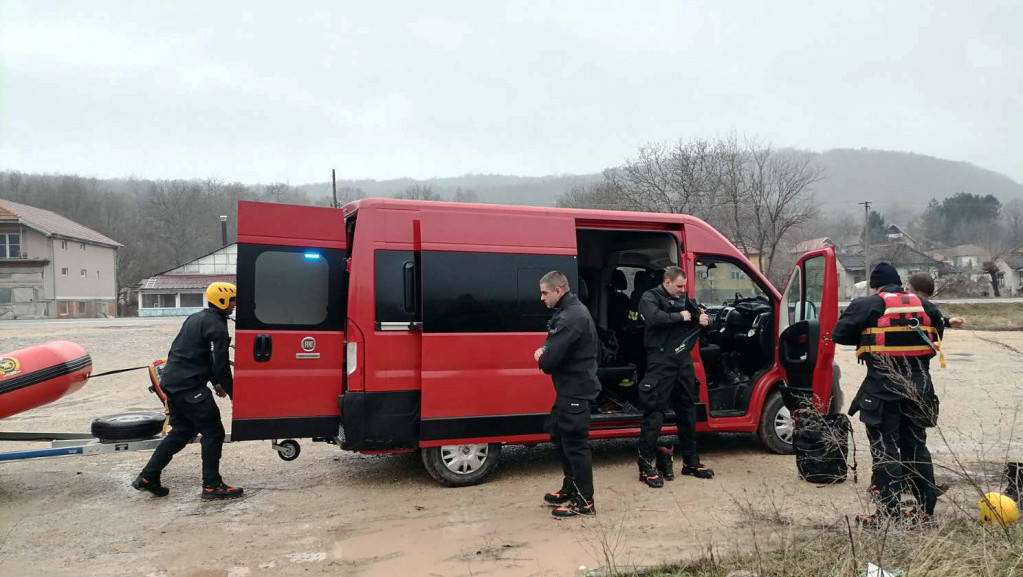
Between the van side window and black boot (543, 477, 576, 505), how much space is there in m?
1.33

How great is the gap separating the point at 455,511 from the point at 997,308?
110 ft

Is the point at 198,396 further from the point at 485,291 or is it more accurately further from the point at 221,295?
the point at 485,291

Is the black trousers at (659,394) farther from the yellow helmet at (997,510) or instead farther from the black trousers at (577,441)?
the yellow helmet at (997,510)

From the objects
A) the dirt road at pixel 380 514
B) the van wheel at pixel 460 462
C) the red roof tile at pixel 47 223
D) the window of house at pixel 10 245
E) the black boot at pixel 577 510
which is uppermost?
the red roof tile at pixel 47 223

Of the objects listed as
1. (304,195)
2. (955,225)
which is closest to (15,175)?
(304,195)

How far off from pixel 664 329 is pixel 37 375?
534 centimetres

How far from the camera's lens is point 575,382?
16.4 feet

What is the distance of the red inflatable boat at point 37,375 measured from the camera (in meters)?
5.63

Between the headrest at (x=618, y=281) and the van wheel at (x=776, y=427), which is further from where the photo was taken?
the headrest at (x=618, y=281)

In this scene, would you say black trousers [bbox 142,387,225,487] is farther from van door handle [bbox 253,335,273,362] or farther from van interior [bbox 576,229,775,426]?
van interior [bbox 576,229,775,426]

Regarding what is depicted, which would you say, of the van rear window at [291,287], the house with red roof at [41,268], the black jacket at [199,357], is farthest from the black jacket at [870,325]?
the house with red roof at [41,268]

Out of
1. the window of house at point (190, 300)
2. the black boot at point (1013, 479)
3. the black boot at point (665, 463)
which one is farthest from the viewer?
the window of house at point (190, 300)

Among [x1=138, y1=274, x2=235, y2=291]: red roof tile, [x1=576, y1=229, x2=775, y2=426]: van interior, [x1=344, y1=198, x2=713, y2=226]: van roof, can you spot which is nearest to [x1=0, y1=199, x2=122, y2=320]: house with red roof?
[x1=138, y1=274, x2=235, y2=291]: red roof tile

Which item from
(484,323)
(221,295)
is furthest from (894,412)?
(221,295)
